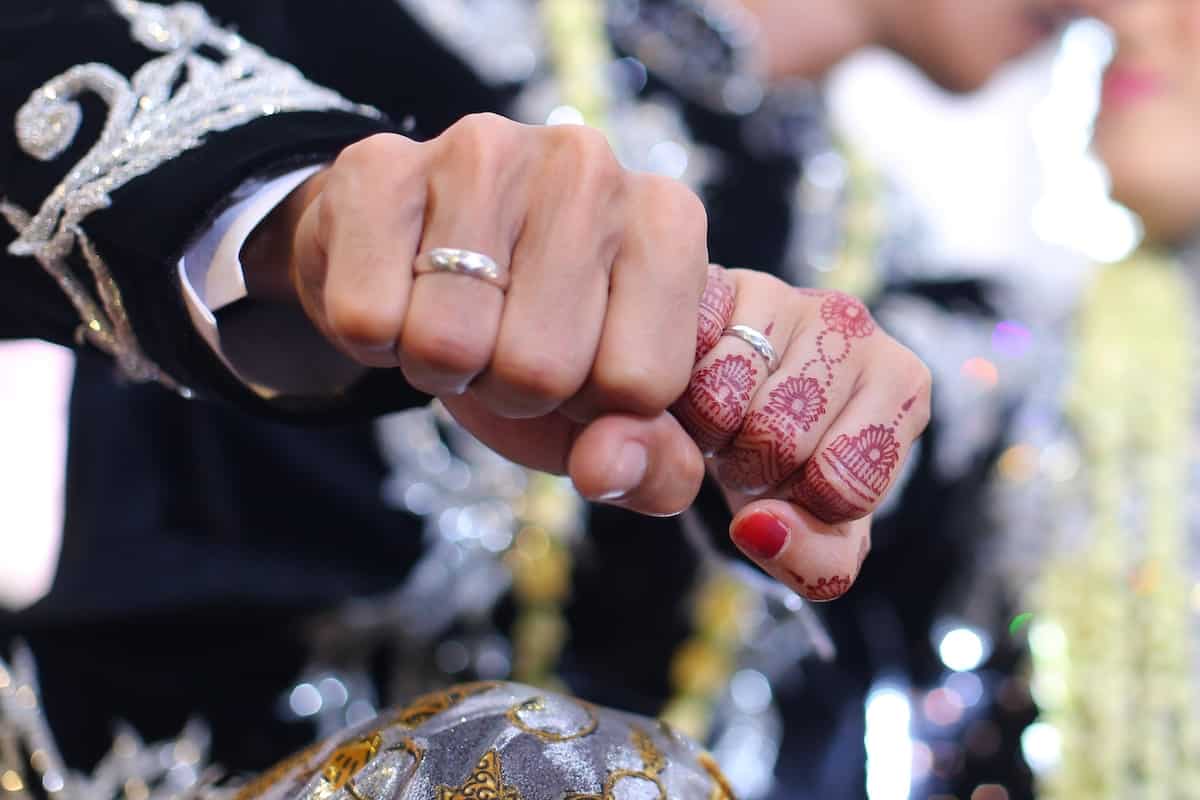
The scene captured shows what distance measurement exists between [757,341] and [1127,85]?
0.70m

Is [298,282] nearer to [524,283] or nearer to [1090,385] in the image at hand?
[524,283]

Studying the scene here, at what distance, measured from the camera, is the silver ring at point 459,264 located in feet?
0.84

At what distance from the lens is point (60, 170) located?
0.34 meters

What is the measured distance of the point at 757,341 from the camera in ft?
0.97

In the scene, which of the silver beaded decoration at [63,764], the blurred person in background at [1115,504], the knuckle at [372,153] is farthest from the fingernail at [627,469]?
the blurred person in background at [1115,504]

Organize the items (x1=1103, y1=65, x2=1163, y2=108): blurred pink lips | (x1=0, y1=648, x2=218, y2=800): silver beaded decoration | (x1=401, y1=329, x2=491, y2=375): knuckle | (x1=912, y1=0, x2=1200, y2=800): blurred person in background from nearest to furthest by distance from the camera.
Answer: (x1=401, y1=329, x2=491, y2=375): knuckle < (x1=0, y1=648, x2=218, y2=800): silver beaded decoration < (x1=912, y1=0, x2=1200, y2=800): blurred person in background < (x1=1103, y1=65, x2=1163, y2=108): blurred pink lips

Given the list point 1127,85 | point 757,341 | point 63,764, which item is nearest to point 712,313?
point 757,341

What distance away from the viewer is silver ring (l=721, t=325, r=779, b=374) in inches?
11.6

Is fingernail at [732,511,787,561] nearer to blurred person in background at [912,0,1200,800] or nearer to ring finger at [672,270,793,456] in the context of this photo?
ring finger at [672,270,793,456]

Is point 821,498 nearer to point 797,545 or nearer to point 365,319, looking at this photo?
point 797,545

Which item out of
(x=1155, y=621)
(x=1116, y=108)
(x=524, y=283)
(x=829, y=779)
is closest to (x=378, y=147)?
(x=524, y=283)

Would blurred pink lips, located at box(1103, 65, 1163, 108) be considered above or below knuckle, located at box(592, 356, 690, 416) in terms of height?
below

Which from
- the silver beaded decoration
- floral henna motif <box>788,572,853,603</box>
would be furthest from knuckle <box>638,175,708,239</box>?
the silver beaded decoration

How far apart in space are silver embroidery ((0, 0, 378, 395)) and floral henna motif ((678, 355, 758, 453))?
192 millimetres
